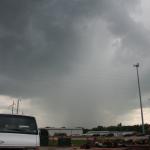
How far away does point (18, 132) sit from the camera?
11.8 metres

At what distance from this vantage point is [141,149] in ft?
105

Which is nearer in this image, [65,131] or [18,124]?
[18,124]

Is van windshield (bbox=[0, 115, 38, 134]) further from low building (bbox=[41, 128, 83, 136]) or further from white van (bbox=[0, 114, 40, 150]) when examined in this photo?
low building (bbox=[41, 128, 83, 136])

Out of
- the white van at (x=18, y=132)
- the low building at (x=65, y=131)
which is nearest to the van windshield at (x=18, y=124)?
the white van at (x=18, y=132)

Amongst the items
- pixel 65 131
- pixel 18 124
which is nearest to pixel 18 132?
pixel 18 124

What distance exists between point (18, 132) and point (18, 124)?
424 mm

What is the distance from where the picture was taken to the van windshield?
38.9 feet

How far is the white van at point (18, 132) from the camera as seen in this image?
1137 cm

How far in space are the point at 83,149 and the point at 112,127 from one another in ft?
519

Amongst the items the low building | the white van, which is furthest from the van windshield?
the low building

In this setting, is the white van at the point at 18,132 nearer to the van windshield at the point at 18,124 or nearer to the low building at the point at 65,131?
the van windshield at the point at 18,124

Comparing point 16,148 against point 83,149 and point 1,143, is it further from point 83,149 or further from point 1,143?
point 83,149

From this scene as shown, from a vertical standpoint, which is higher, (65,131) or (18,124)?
(65,131)

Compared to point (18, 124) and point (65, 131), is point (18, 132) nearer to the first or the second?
point (18, 124)
